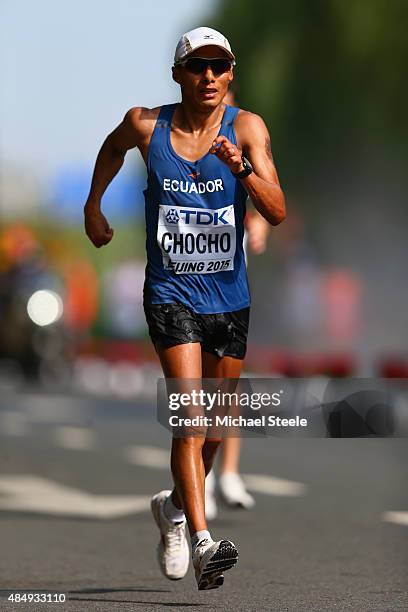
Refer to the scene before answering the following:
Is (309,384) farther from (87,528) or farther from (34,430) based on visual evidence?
(34,430)

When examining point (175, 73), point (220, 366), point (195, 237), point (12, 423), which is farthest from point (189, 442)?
point (12, 423)

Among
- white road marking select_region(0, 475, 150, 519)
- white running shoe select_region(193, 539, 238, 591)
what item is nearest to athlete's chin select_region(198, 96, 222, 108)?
white running shoe select_region(193, 539, 238, 591)

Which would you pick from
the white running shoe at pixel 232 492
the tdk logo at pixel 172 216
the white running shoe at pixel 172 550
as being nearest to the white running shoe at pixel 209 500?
the white running shoe at pixel 232 492

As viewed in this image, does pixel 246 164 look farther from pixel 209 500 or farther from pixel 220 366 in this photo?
pixel 209 500

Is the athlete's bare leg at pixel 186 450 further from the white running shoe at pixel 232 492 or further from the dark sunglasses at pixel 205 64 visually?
the white running shoe at pixel 232 492

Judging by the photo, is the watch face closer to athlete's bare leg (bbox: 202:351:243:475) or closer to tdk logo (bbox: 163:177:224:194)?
tdk logo (bbox: 163:177:224:194)

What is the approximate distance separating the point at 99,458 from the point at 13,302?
11.8 m

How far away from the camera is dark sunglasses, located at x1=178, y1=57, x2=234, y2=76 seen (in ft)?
23.1

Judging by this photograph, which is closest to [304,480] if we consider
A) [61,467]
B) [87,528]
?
[61,467]

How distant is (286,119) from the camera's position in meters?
53.6

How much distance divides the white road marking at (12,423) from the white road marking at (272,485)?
4698 mm

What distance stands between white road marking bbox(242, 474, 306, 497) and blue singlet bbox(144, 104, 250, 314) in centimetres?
454

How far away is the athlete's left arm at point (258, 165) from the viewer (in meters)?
6.78

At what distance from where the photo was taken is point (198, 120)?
23.6ft
